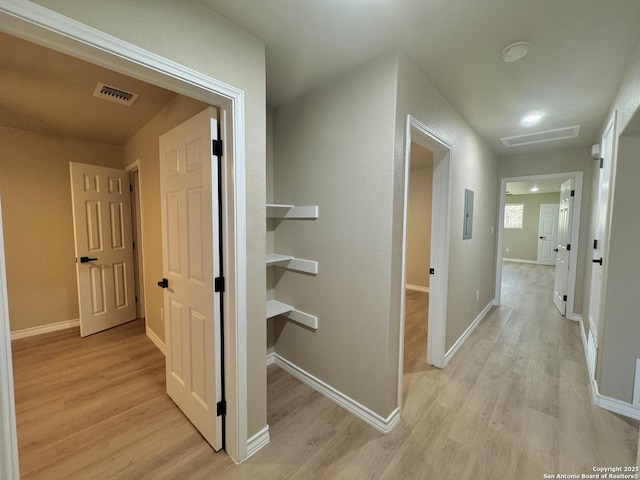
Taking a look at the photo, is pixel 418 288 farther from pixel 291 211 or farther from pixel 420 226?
pixel 291 211

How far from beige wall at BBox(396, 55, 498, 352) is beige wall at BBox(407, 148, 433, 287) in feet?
4.54

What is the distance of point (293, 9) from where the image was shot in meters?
1.34

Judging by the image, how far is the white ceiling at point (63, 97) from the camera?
1685 millimetres

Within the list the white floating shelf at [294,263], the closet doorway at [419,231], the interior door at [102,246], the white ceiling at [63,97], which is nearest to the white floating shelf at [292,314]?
the white floating shelf at [294,263]

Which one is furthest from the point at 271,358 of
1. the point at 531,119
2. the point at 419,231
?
the point at 419,231

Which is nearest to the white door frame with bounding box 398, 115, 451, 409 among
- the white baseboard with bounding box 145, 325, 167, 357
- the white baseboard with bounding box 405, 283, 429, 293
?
the white baseboard with bounding box 145, 325, 167, 357

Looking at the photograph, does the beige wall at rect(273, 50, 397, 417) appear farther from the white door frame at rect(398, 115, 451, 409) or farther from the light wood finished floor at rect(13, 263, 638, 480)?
the white door frame at rect(398, 115, 451, 409)

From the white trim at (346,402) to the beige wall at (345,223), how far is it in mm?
46

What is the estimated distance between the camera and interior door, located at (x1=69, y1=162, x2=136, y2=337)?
313 cm

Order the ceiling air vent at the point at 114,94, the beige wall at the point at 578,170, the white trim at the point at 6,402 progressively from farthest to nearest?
the beige wall at the point at 578,170
the ceiling air vent at the point at 114,94
the white trim at the point at 6,402

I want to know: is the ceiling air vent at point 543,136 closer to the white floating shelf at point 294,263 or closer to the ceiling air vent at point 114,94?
the white floating shelf at point 294,263

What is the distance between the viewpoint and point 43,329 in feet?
10.8

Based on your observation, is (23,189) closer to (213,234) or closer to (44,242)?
(44,242)

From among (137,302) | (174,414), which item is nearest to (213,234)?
(174,414)
